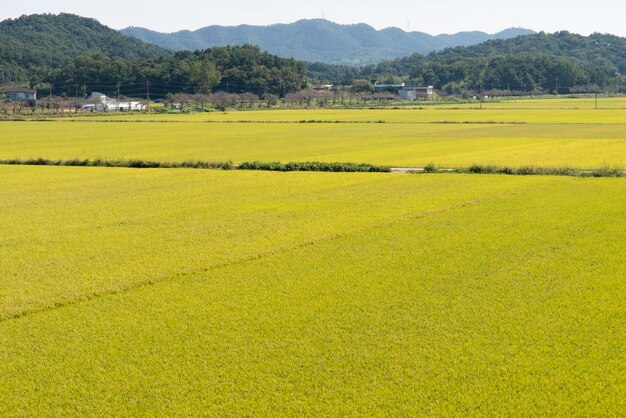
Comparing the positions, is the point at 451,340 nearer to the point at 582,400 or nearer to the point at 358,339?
the point at 358,339

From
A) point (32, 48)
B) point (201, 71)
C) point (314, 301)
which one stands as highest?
point (32, 48)

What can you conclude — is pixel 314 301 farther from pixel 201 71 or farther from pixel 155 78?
pixel 155 78

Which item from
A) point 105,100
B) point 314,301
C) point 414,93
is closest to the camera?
point 314,301

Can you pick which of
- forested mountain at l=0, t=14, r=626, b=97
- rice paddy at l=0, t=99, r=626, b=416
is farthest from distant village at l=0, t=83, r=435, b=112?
rice paddy at l=0, t=99, r=626, b=416

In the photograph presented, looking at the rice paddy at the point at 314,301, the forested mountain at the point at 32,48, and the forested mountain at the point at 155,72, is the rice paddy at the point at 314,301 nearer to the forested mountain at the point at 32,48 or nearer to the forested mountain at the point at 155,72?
the forested mountain at the point at 155,72

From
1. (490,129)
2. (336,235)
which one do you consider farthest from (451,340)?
(490,129)

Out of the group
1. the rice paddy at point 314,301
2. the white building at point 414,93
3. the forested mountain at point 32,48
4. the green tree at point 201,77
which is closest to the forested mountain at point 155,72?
the green tree at point 201,77

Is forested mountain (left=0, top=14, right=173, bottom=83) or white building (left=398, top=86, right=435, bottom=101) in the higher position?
forested mountain (left=0, top=14, right=173, bottom=83)

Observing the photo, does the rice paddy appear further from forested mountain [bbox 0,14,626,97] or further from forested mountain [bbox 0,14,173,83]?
forested mountain [bbox 0,14,173,83]

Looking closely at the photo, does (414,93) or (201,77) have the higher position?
(201,77)

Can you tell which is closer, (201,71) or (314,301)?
(314,301)

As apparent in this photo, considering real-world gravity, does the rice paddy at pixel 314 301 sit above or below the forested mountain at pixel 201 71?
below

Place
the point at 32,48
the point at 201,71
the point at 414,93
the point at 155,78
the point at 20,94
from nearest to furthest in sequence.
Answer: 1. the point at 20,94
2. the point at 201,71
3. the point at 155,78
4. the point at 414,93
5. the point at 32,48

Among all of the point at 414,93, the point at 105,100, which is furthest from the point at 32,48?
the point at 414,93
